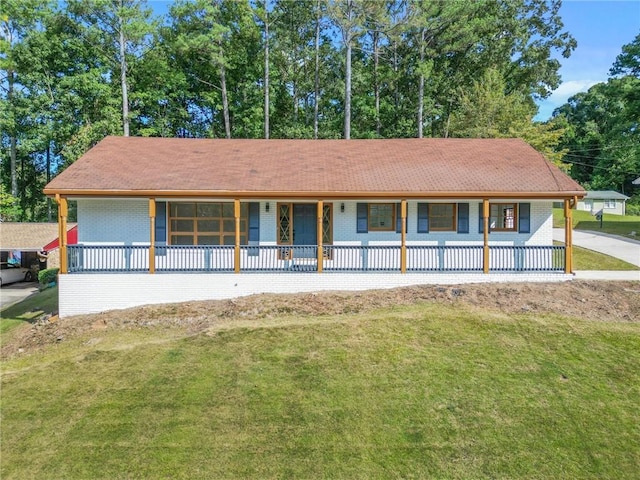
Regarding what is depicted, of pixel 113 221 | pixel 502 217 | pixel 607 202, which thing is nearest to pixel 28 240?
pixel 113 221

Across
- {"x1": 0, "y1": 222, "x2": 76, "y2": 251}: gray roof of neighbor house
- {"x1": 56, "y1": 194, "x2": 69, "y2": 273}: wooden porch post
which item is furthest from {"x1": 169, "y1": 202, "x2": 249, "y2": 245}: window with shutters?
{"x1": 0, "y1": 222, "x2": 76, "y2": 251}: gray roof of neighbor house

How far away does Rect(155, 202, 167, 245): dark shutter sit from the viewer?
13023 millimetres

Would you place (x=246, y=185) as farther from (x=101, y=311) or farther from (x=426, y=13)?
(x=426, y=13)

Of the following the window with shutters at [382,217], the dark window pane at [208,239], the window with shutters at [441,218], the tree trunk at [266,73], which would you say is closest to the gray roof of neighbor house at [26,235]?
the dark window pane at [208,239]

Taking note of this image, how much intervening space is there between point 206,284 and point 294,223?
376 centimetres

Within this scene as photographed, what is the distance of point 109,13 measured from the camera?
996 inches

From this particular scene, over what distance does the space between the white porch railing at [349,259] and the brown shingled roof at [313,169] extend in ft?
5.68

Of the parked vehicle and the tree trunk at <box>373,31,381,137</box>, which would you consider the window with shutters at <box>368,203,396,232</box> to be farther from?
the parked vehicle

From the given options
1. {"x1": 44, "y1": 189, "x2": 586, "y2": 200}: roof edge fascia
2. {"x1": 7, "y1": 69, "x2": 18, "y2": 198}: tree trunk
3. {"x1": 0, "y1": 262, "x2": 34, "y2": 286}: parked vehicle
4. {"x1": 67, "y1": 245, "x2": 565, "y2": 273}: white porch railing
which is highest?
{"x1": 7, "y1": 69, "x2": 18, "y2": 198}: tree trunk

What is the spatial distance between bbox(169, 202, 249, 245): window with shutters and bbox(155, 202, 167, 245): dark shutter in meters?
0.24

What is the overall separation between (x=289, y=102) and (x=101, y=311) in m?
23.0

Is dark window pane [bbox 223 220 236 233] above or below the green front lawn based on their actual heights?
above

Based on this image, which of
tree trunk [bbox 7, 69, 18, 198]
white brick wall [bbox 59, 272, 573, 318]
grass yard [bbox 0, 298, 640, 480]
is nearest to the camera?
grass yard [bbox 0, 298, 640, 480]

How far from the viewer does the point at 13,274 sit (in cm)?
→ 2083
